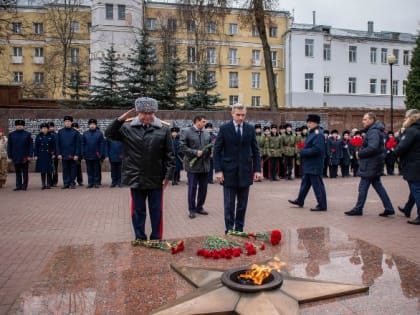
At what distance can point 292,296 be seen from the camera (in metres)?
3.13

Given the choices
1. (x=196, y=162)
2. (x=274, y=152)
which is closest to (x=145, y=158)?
(x=196, y=162)

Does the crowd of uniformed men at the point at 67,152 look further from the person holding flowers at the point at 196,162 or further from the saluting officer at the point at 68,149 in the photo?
the person holding flowers at the point at 196,162

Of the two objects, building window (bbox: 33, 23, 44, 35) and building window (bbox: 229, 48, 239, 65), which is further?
building window (bbox: 229, 48, 239, 65)

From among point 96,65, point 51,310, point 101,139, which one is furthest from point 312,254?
point 96,65

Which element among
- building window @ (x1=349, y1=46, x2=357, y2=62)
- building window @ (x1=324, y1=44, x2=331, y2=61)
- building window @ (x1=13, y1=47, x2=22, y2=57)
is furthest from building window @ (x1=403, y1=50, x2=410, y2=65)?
building window @ (x1=13, y1=47, x2=22, y2=57)

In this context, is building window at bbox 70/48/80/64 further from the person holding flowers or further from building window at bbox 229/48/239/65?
the person holding flowers

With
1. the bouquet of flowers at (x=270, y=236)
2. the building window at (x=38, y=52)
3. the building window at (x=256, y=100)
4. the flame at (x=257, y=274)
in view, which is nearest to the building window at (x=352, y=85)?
the building window at (x=256, y=100)

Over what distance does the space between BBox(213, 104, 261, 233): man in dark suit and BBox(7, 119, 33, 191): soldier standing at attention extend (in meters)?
8.37

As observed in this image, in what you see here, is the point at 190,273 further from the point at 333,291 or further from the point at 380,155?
the point at 380,155

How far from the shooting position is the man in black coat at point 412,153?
7.25m

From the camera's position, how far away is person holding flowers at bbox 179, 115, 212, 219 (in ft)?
27.0

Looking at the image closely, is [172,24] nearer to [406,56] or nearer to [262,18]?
[262,18]

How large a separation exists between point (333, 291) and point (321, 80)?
48746 millimetres

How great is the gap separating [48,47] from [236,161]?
4465 centimetres
